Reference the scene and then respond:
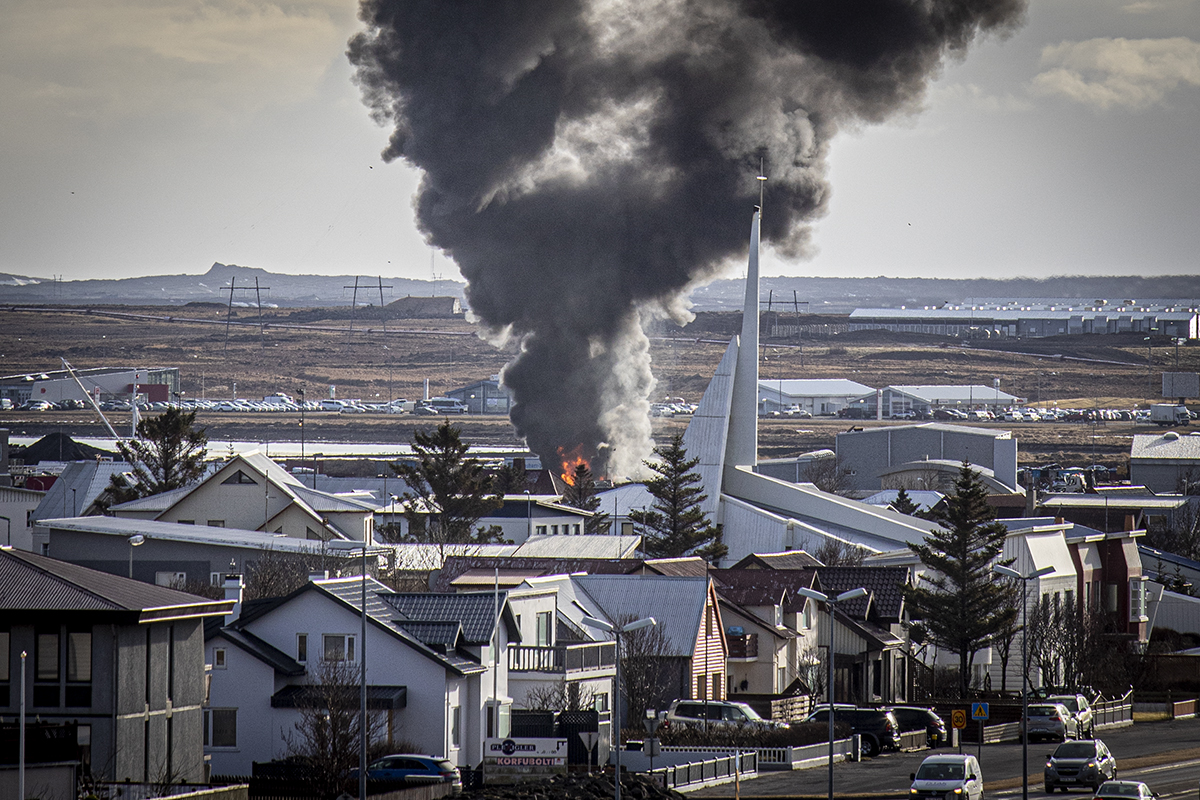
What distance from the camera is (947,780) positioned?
33.3 metres

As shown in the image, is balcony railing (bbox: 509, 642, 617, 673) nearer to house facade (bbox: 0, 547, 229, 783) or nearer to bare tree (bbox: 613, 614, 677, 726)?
bare tree (bbox: 613, 614, 677, 726)

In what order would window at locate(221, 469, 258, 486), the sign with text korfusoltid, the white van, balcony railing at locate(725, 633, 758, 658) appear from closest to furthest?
the white van
the sign with text korfusoltid
balcony railing at locate(725, 633, 758, 658)
window at locate(221, 469, 258, 486)

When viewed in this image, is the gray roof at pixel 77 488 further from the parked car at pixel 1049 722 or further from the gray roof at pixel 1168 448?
the gray roof at pixel 1168 448

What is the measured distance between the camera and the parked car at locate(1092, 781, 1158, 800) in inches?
1277

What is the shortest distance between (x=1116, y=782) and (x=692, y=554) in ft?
134

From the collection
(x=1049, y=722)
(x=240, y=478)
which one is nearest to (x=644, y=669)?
(x=1049, y=722)

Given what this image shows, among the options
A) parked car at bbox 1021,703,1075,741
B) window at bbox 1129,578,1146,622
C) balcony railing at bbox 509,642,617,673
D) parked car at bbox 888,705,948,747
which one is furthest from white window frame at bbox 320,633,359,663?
window at bbox 1129,578,1146,622

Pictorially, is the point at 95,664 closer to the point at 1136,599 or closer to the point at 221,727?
the point at 221,727

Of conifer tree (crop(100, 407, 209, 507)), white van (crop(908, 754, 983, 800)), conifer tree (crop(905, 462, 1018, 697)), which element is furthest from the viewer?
conifer tree (crop(100, 407, 209, 507))

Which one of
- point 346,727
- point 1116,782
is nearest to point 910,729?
point 1116,782

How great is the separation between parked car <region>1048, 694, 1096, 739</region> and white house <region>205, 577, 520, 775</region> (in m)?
17.2

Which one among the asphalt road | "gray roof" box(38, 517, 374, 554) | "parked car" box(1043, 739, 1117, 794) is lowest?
the asphalt road

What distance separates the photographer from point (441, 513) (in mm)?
80062

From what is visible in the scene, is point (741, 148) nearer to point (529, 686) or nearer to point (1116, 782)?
point (529, 686)
